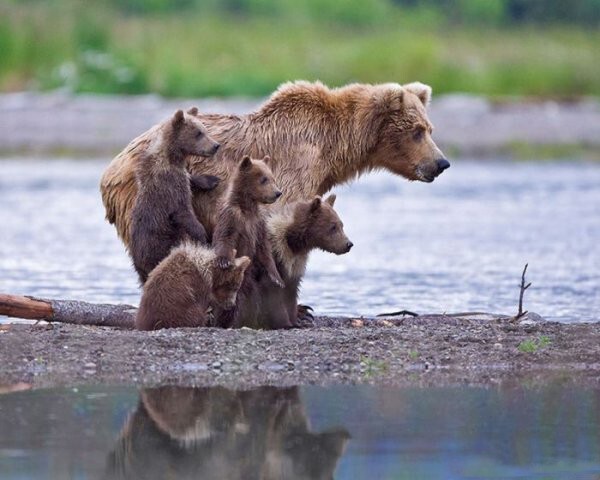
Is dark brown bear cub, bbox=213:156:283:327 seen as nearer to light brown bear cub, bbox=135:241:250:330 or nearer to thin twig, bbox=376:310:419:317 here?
light brown bear cub, bbox=135:241:250:330

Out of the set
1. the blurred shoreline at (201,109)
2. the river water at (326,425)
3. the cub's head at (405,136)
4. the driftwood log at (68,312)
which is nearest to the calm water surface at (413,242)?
the river water at (326,425)

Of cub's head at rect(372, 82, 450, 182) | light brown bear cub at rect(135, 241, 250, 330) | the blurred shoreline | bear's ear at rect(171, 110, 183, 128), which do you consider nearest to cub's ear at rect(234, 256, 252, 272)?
light brown bear cub at rect(135, 241, 250, 330)

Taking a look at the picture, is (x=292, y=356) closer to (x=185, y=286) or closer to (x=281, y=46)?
(x=185, y=286)

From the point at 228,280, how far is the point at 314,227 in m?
0.80

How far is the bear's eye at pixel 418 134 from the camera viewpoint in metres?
9.51

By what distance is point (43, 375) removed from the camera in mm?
7230

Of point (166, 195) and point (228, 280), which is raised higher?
point (166, 195)

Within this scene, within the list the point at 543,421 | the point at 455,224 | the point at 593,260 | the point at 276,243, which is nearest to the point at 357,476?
the point at 543,421

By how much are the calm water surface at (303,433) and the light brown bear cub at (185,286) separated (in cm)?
124

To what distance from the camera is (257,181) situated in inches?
335

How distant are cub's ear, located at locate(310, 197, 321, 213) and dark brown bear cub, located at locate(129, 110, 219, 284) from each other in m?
0.64

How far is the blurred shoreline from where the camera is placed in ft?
83.1

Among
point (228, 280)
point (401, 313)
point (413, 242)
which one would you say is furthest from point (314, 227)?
point (413, 242)

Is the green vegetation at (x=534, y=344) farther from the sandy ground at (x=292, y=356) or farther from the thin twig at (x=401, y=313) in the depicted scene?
the thin twig at (x=401, y=313)
